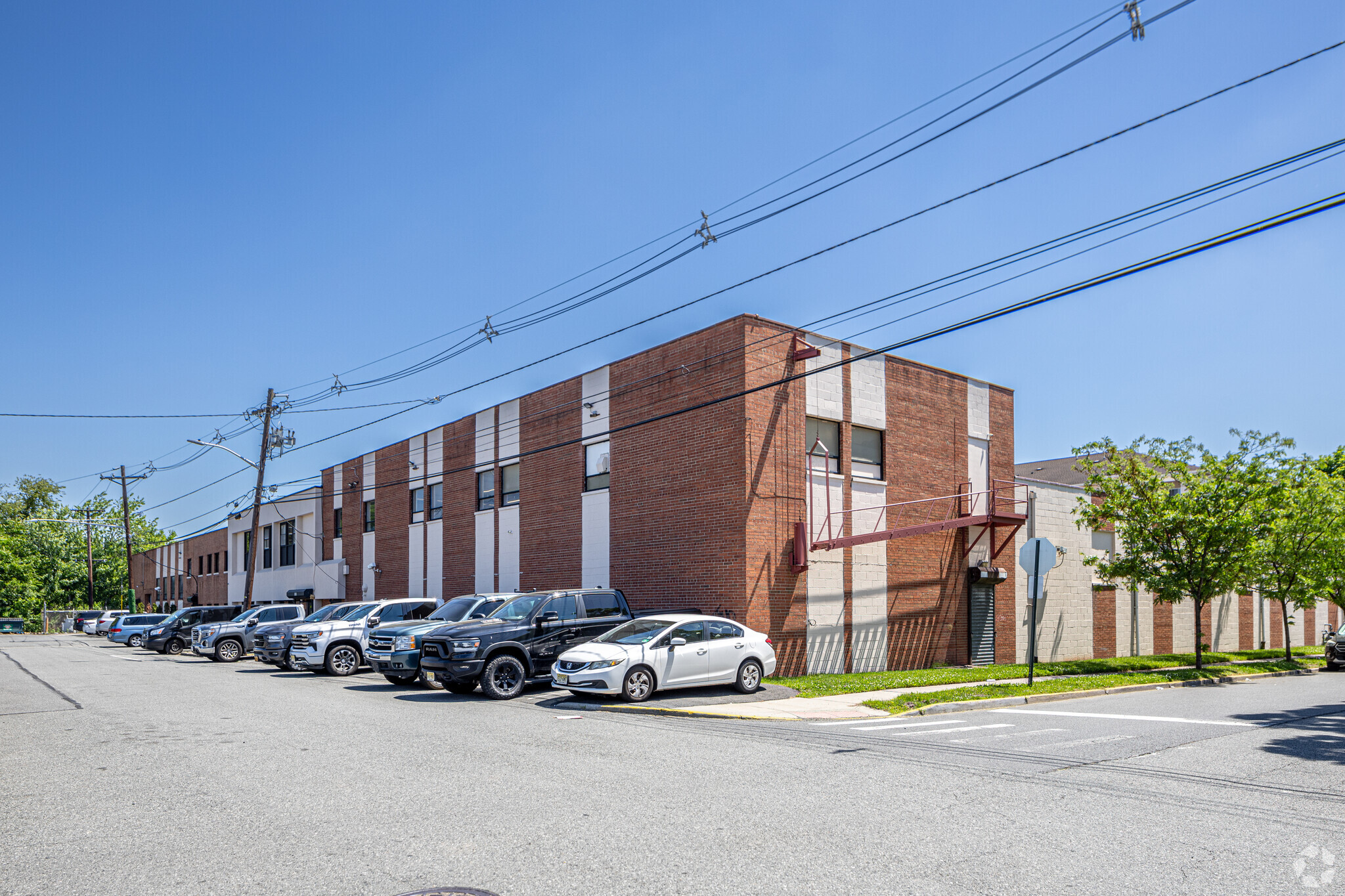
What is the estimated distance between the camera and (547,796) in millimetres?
7652

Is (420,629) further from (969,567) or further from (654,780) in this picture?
(969,567)

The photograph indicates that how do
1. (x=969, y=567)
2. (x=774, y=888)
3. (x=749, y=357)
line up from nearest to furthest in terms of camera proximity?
(x=774, y=888), (x=749, y=357), (x=969, y=567)

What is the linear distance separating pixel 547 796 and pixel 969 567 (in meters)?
19.0

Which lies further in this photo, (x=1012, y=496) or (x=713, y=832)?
(x=1012, y=496)

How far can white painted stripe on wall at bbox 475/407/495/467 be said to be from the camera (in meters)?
29.4

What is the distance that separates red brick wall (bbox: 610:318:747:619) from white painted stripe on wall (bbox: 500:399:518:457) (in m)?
5.39

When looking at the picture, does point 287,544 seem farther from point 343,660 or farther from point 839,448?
point 839,448

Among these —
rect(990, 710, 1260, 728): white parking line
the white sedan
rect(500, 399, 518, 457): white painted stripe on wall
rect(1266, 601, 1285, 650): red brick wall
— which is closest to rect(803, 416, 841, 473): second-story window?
the white sedan

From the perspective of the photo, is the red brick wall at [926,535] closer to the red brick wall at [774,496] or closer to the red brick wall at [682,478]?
the red brick wall at [774,496]

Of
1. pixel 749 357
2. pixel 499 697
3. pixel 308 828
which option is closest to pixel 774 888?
pixel 308 828

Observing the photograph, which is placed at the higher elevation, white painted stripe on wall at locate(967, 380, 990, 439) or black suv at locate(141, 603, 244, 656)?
white painted stripe on wall at locate(967, 380, 990, 439)

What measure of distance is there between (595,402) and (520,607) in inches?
325

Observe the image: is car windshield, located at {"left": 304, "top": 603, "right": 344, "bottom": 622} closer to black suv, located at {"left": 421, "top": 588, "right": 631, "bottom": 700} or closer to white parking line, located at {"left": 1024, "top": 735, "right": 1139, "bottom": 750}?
black suv, located at {"left": 421, "top": 588, "right": 631, "bottom": 700}

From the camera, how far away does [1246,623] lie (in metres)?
36.7
